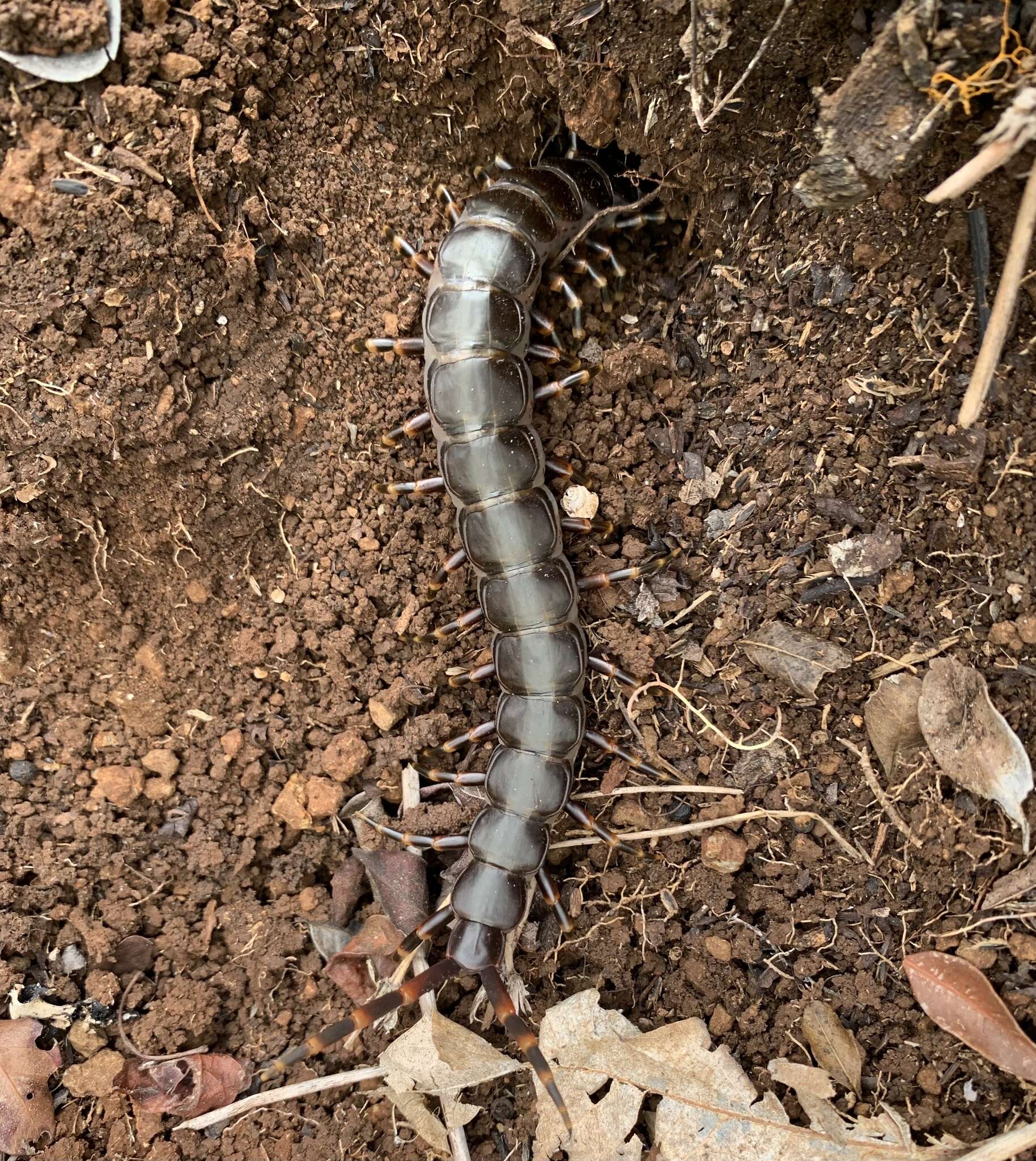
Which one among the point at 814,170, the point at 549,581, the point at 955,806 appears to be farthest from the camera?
the point at 549,581

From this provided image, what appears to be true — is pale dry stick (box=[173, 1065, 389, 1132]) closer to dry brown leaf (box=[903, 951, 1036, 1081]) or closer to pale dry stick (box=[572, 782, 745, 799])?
pale dry stick (box=[572, 782, 745, 799])

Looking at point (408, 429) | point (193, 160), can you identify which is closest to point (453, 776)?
point (408, 429)

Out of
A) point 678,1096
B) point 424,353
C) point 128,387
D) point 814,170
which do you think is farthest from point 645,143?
point 678,1096

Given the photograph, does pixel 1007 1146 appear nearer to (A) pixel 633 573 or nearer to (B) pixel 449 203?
(A) pixel 633 573

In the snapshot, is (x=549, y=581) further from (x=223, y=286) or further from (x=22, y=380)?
(x=22, y=380)

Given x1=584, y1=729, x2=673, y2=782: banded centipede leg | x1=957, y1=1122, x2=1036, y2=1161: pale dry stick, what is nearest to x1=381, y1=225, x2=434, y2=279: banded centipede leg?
x1=584, y1=729, x2=673, y2=782: banded centipede leg

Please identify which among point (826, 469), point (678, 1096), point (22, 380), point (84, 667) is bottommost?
point (678, 1096)
